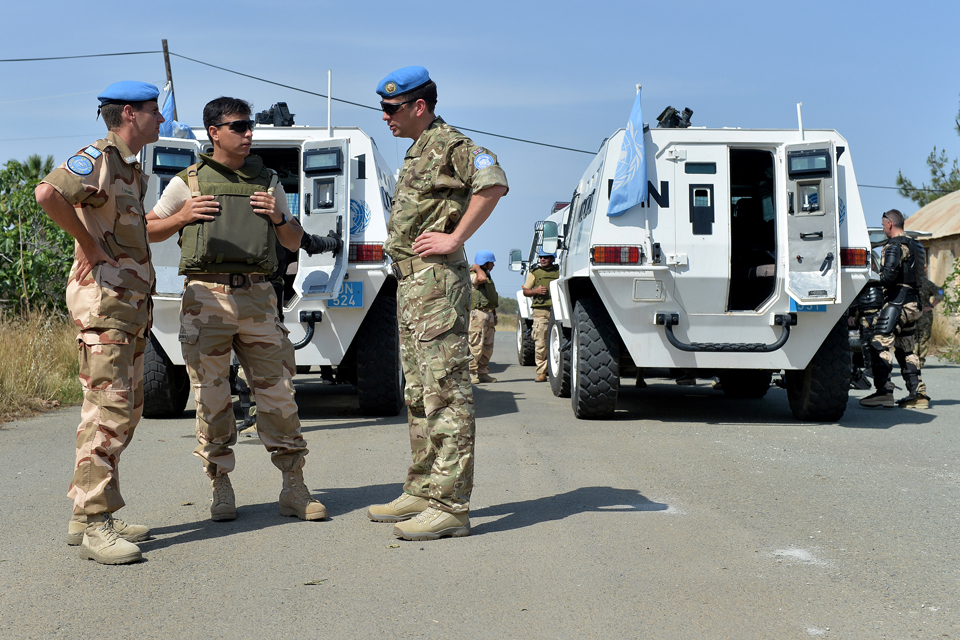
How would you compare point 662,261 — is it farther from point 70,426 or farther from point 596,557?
point 70,426

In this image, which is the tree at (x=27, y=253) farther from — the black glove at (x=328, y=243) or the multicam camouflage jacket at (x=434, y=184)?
the multicam camouflage jacket at (x=434, y=184)

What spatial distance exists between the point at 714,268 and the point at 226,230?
440 cm

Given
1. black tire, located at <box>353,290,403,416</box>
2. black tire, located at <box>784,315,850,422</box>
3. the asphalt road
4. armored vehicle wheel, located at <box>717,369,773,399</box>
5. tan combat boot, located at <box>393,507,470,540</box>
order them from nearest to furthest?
1. the asphalt road
2. tan combat boot, located at <box>393,507,470,540</box>
3. black tire, located at <box>784,315,850,422</box>
4. black tire, located at <box>353,290,403,416</box>
5. armored vehicle wheel, located at <box>717,369,773,399</box>

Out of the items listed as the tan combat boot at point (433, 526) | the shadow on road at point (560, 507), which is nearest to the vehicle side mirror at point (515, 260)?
the shadow on road at point (560, 507)

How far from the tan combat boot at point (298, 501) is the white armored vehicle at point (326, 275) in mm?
2848

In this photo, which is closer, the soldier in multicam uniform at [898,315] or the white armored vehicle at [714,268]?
the white armored vehicle at [714,268]

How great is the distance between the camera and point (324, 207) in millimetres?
7238

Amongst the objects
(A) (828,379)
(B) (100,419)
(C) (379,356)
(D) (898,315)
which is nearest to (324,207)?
(C) (379,356)

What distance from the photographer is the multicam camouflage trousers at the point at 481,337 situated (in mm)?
11820

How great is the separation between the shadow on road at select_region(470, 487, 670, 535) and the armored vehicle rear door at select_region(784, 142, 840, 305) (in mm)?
3104

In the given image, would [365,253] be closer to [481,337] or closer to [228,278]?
[228,278]

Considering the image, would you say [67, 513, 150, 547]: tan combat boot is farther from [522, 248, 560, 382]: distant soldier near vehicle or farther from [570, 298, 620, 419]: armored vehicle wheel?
[522, 248, 560, 382]: distant soldier near vehicle

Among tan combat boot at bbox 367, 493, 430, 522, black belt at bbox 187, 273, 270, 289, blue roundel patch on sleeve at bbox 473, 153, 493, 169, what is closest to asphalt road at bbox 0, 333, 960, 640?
tan combat boot at bbox 367, 493, 430, 522

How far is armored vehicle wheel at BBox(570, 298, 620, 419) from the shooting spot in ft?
24.3
